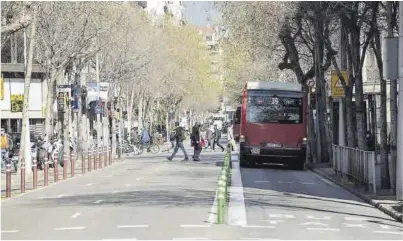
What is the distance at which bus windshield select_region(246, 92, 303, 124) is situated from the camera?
95.8ft

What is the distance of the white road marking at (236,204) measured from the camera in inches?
519

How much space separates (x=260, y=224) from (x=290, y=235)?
129 cm

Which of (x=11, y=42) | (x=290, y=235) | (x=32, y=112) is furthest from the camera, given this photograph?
(x=32, y=112)

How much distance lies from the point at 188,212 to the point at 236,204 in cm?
187

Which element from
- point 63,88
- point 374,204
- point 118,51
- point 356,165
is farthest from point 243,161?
point 118,51

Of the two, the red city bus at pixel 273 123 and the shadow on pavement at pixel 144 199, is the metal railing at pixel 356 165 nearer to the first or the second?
the shadow on pavement at pixel 144 199

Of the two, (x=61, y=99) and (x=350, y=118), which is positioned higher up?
(x=61, y=99)

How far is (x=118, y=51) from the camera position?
1845 inches

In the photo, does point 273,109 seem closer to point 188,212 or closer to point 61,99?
point 61,99

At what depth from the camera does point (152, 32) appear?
54.8 metres

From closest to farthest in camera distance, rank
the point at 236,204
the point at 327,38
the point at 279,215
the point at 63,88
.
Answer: the point at 279,215 < the point at 236,204 < the point at 327,38 < the point at 63,88

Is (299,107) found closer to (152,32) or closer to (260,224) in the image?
(260,224)

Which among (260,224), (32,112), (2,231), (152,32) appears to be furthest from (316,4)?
(152,32)

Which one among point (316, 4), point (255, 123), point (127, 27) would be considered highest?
point (127, 27)
